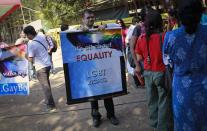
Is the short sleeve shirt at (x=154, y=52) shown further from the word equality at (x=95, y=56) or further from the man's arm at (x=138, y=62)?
the word equality at (x=95, y=56)

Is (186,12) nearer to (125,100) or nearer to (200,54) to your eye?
(200,54)

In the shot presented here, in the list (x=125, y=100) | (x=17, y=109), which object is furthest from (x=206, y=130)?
(x=17, y=109)

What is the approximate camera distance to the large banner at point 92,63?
5.78 m

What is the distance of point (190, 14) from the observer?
3455mm

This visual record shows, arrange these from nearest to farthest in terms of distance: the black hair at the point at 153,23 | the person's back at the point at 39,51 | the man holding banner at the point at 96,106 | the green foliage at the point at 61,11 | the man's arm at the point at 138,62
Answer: the black hair at the point at 153,23, the man's arm at the point at 138,62, the man holding banner at the point at 96,106, the person's back at the point at 39,51, the green foliage at the point at 61,11

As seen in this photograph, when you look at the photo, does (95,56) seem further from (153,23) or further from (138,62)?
(153,23)

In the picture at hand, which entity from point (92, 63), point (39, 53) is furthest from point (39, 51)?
point (92, 63)

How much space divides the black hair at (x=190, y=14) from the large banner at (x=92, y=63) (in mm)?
2490

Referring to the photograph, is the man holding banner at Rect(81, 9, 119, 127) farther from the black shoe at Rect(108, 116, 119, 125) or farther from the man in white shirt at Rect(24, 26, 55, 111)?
the man in white shirt at Rect(24, 26, 55, 111)

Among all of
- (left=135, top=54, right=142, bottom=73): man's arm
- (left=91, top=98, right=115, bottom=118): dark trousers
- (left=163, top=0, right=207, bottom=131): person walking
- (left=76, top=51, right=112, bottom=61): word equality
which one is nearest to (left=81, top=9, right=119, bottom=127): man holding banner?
(left=91, top=98, right=115, bottom=118): dark trousers

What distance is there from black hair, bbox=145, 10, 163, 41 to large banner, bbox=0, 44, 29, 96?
4278mm

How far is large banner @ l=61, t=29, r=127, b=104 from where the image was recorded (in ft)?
19.0

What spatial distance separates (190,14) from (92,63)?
2.65m

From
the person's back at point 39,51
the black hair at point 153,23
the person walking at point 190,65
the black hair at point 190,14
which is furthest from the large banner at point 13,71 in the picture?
the black hair at point 190,14
